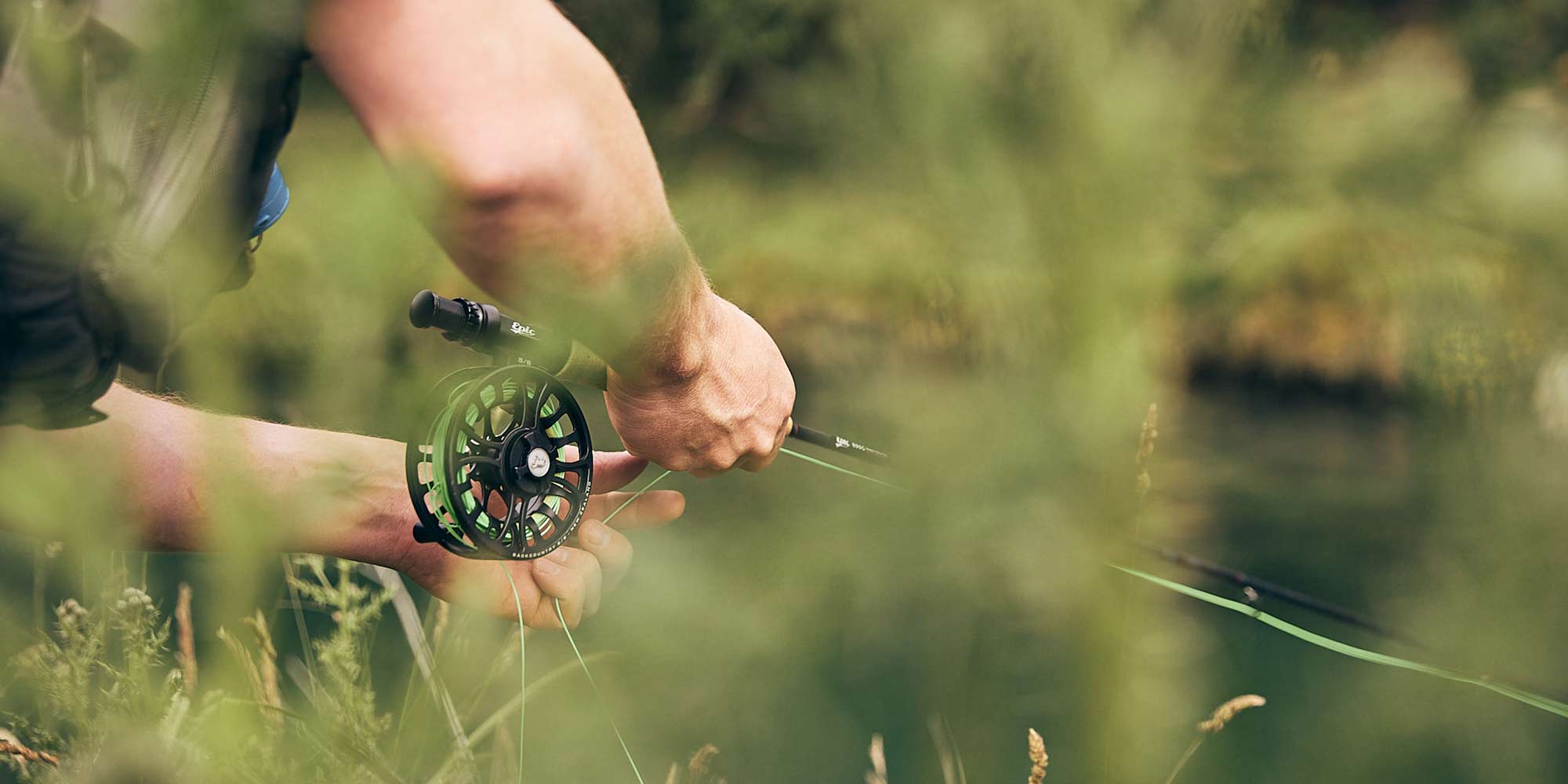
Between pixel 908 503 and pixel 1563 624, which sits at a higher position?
pixel 908 503

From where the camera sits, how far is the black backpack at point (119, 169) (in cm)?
38

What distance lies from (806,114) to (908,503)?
3453mm

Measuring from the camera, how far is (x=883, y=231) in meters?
6.40

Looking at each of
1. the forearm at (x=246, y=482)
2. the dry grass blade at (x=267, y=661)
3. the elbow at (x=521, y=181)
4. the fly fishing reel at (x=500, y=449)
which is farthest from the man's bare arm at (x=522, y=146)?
the dry grass blade at (x=267, y=661)

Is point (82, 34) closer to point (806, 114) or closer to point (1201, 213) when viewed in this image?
point (806, 114)

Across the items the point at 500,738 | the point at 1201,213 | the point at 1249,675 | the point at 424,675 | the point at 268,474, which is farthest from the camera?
the point at 1201,213

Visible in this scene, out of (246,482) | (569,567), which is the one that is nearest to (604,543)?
(569,567)

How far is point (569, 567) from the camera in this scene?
1208 millimetres

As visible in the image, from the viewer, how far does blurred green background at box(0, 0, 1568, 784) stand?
2.45 ft

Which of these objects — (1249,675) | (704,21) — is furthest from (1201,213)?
(704,21)

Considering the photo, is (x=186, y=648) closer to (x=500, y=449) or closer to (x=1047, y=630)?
(x=500, y=449)

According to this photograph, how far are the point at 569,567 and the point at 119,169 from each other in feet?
2.55

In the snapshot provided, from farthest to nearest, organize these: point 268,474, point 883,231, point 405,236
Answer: point 883,231 < point 268,474 < point 405,236

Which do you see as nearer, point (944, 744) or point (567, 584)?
point (567, 584)
